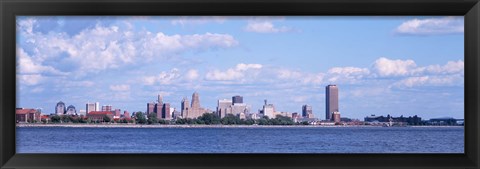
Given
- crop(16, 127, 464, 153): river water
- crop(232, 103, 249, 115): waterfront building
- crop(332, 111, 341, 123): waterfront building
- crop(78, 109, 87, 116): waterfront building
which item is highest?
crop(232, 103, 249, 115): waterfront building

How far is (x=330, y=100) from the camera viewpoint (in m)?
16.5

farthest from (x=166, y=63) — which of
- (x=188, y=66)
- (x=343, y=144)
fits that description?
(x=343, y=144)

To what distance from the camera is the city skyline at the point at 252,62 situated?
1497 centimetres

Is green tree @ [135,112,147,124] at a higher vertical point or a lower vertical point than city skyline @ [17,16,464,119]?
lower

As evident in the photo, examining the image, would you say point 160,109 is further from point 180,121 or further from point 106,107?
point 106,107

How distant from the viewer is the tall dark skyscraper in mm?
15102

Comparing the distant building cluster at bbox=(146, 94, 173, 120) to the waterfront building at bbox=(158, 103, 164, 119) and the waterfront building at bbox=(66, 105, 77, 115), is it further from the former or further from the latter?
the waterfront building at bbox=(66, 105, 77, 115)

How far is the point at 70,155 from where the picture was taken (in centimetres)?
140

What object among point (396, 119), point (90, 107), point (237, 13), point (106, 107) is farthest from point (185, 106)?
point (237, 13)

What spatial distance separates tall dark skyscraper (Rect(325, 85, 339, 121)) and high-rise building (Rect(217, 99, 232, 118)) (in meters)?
2.31

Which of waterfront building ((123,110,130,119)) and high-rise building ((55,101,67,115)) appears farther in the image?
waterfront building ((123,110,130,119))

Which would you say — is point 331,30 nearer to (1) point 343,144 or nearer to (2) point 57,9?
(1) point 343,144

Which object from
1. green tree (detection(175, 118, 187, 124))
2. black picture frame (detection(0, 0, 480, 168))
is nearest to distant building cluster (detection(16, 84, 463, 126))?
green tree (detection(175, 118, 187, 124))

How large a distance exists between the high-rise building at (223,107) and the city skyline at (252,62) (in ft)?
0.54
